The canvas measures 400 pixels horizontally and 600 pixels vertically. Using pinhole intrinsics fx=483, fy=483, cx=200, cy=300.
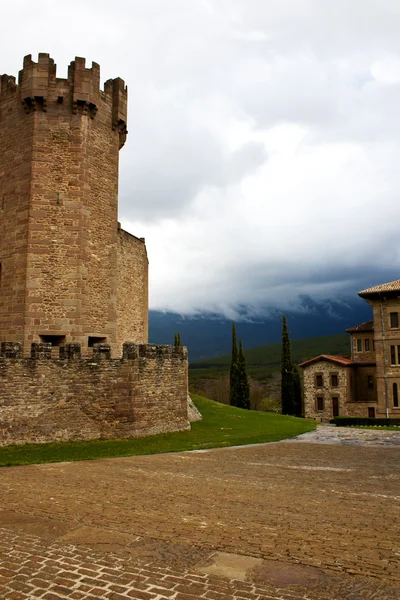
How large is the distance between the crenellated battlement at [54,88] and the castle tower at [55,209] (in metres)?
0.04

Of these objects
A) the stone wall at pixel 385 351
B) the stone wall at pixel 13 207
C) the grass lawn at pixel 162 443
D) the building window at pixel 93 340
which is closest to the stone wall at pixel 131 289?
the building window at pixel 93 340

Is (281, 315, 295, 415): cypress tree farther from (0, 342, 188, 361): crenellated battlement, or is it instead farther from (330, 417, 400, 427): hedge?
(0, 342, 188, 361): crenellated battlement

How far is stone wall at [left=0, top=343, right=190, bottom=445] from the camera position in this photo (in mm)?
16891

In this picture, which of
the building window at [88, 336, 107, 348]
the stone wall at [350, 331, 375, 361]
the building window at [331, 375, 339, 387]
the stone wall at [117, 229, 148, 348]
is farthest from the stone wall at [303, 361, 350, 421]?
the building window at [88, 336, 107, 348]

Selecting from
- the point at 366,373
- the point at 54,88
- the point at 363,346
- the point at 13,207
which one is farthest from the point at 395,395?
the point at 54,88

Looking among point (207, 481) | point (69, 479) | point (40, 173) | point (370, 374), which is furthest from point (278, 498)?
point (370, 374)

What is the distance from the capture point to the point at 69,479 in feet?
36.2

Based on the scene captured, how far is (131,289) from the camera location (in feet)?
89.6

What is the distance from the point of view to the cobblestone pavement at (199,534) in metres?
4.97

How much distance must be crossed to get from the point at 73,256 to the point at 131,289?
7.07 metres

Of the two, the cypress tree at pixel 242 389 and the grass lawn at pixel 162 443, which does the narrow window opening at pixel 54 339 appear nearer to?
the grass lawn at pixel 162 443

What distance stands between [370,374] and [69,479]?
43.9 meters

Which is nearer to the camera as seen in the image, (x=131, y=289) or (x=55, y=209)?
(x=55, y=209)

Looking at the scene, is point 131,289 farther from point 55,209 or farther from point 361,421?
point 361,421
